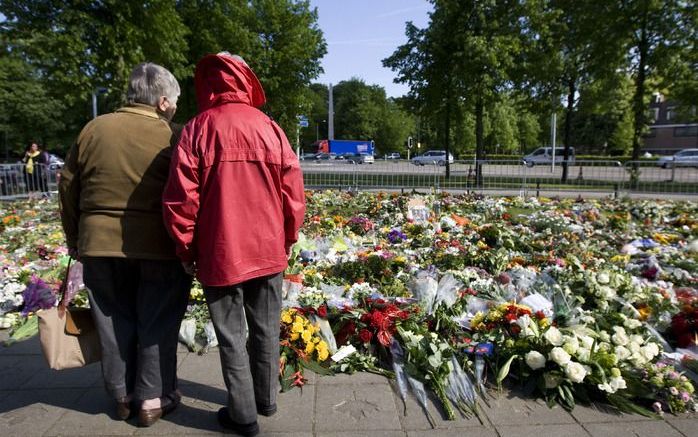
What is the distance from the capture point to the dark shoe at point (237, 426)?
8.61ft

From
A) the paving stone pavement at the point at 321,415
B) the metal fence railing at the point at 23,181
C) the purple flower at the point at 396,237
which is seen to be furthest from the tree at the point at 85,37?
the paving stone pavement at the point at 321,415

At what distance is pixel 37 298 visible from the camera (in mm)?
4422

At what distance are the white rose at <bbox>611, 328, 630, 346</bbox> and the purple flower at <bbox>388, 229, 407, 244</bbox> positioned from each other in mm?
3866

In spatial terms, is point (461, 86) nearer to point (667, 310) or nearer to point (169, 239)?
point (667, 310)

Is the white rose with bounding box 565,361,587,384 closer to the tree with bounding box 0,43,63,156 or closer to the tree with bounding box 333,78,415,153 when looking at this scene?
the tree with bounding box 0,43,63,156

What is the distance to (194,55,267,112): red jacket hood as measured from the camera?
7.97 ft

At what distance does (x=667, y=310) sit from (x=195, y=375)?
3.73m

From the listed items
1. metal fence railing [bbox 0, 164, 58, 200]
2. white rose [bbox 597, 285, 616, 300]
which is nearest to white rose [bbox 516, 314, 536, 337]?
white rose [bbox 597, 285, 616, 300]

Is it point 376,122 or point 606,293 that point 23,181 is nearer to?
point 606,293

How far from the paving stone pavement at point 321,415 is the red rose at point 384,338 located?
239 mm

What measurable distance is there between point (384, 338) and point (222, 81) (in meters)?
2.06

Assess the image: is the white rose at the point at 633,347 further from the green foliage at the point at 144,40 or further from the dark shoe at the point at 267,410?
the green foliage at the point at 144,40

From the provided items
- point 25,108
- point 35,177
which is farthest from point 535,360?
point 25,108

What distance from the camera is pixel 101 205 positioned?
8.35ft
